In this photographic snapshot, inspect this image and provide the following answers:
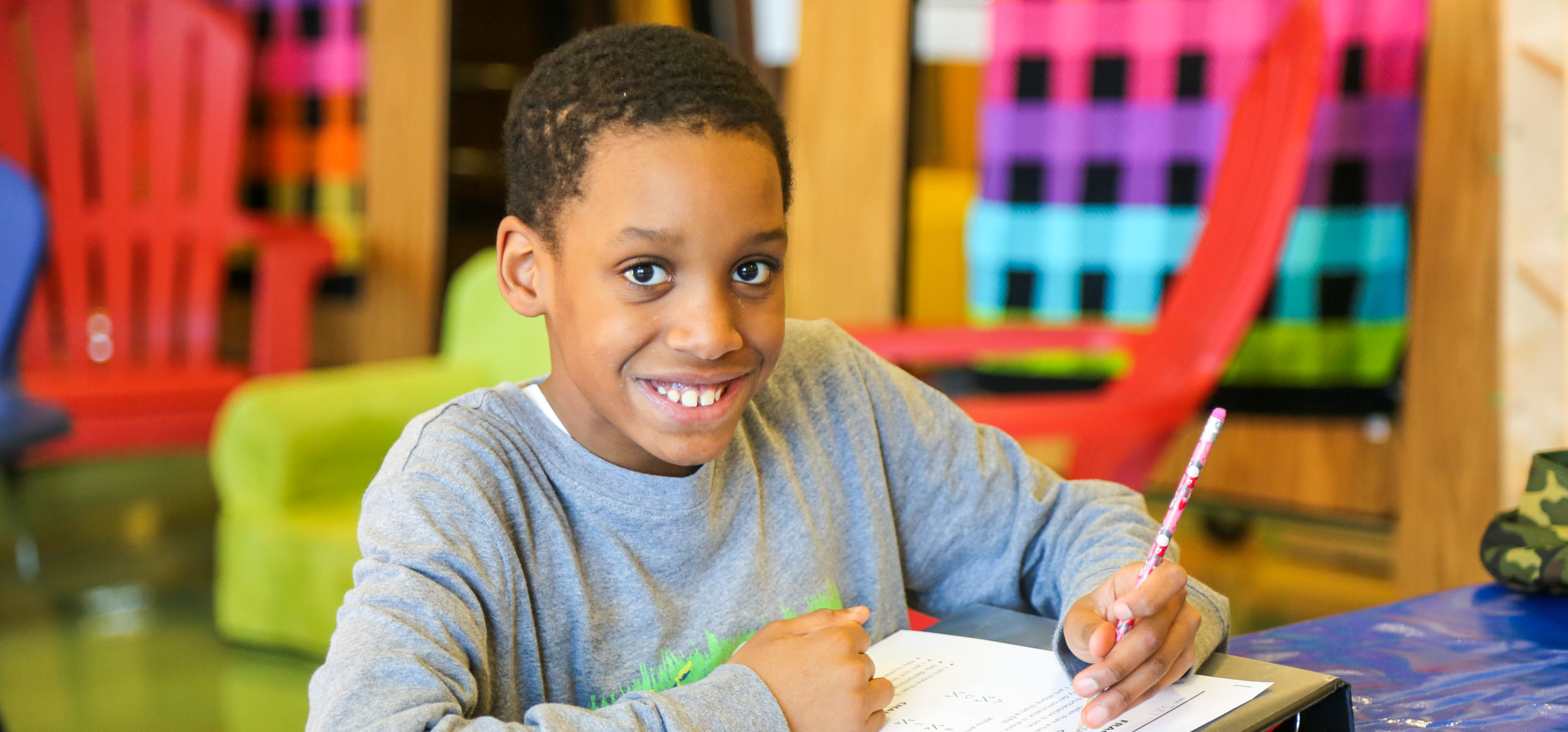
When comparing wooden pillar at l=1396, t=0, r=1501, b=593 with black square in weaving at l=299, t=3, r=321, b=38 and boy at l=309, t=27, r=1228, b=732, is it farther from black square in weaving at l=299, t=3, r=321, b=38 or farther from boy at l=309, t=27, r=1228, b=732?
black square in weaving at l=299, t=3, r=321, b=38

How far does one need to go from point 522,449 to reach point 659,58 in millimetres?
237

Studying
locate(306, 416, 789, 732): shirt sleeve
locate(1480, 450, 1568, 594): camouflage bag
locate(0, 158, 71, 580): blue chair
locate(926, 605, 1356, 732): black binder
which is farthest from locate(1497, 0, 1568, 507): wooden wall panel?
locate(0, 158, 71, 580): blue chair

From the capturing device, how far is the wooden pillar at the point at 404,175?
11.3 feet

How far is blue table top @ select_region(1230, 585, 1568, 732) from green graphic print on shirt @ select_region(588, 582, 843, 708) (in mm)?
324

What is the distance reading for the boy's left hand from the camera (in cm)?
68

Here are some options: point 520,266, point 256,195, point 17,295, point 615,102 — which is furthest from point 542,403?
point 256,195

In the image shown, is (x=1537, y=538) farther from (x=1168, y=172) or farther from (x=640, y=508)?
(x=1168, y=172)

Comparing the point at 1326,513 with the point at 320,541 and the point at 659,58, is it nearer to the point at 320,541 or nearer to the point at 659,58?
the point at 320,541

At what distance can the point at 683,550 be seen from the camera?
2.69ft

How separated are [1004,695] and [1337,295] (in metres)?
1.72

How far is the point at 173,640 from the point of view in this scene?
7.86 feet

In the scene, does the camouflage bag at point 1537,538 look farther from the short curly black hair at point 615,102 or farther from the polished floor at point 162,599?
the polished floor at point 162,599

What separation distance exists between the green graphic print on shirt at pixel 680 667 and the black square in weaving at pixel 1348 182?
1.70 meters

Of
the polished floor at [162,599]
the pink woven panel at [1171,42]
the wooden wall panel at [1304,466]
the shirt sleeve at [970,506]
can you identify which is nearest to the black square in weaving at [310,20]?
the polished floor at [162,599]
